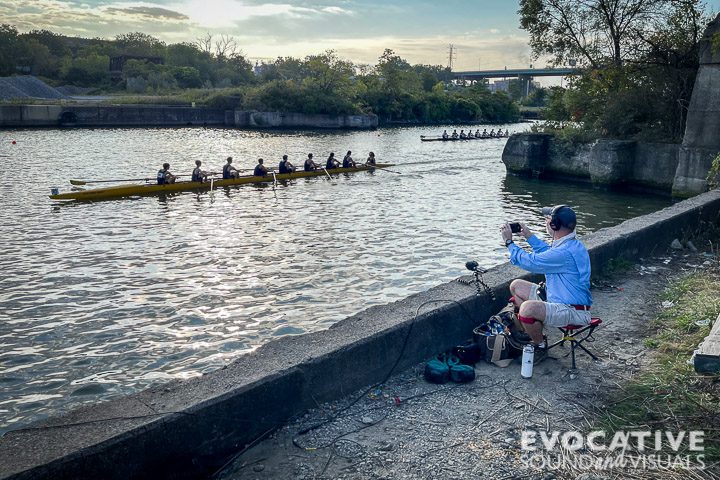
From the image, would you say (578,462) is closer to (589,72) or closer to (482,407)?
(482,407)

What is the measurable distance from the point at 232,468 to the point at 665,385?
13.8ft

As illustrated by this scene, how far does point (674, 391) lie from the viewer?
566cm

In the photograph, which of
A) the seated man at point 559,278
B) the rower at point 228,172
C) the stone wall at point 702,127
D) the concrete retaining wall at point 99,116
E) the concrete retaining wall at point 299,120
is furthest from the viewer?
the concrete retaining wall at point 299,120

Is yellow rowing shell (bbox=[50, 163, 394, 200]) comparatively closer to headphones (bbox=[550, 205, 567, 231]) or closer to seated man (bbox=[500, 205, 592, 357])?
seated man (bbox=[500, 205, 592, 357])

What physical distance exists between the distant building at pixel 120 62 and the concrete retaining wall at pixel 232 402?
357 ft

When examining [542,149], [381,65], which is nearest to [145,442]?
[542,149]

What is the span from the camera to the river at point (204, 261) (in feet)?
29.3

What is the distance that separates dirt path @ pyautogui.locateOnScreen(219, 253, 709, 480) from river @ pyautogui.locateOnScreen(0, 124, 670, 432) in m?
3.61

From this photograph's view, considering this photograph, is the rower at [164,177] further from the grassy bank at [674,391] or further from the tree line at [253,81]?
the tree line at [253,81]

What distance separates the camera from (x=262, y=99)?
77.4 meters

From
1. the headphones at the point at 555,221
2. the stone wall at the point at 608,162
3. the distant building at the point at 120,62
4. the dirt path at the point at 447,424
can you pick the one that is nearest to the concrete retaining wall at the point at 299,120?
the distant building at the point at 120,62

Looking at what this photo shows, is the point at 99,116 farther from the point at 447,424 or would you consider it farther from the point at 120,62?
the point at 447,424

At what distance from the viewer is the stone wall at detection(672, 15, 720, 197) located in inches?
872

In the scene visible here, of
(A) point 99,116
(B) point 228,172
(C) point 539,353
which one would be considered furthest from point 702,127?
(A) point 99,116
